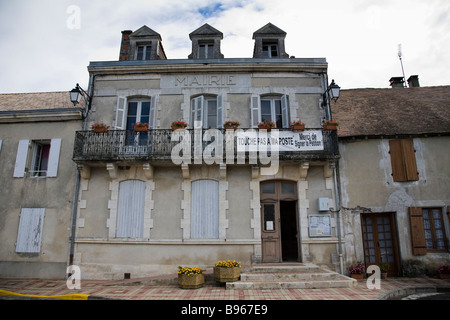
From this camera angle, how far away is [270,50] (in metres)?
11.1

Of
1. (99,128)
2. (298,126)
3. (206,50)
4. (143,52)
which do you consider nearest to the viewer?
(298,126)

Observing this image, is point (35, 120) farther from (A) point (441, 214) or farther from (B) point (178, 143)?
(A) point (441, 214)

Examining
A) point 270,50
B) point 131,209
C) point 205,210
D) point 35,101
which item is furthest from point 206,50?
point 35,101

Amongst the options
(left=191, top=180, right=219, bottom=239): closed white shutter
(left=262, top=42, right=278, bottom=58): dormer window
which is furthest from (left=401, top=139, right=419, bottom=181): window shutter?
(left=191, top=180, right=219, bottom=239): closed white shutter

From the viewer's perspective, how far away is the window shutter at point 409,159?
30.9 ft

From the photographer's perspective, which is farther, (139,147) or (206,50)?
(206,50)

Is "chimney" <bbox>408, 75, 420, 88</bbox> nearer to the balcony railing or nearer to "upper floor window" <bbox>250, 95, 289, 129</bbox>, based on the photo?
the balcony railing

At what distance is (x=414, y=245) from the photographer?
8.99 metres

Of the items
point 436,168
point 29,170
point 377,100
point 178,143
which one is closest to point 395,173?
point 436,168

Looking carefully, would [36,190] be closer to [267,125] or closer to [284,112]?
[267,125]

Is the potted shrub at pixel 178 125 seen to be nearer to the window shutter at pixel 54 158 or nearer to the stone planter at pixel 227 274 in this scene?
the window shutter at pixel 54 158

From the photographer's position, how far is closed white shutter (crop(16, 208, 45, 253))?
9.25 metres

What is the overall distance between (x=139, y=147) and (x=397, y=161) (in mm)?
8621

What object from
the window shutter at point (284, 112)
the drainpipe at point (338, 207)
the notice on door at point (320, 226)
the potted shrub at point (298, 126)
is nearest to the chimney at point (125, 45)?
the window shutter at point (284, 112)
